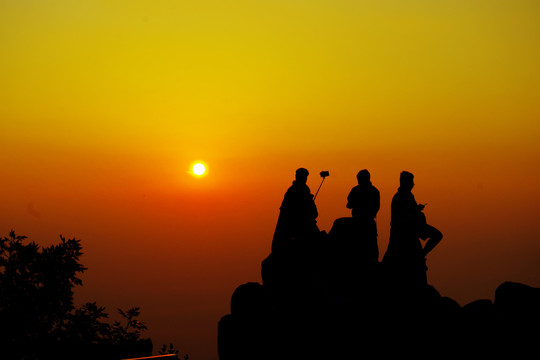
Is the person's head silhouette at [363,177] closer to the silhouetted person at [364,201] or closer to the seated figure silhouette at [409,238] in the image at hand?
the silhouetted person at [364,201]

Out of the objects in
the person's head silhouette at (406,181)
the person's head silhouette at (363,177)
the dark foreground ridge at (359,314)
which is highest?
the person's head silhouette at (363,177)

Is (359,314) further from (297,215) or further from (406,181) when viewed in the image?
(297,215)

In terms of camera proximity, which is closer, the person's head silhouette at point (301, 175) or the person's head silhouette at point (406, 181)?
the person's head silhouette at point (406, 181)

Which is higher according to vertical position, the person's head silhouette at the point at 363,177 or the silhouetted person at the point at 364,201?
the person's head silhouette at the point at 363,177

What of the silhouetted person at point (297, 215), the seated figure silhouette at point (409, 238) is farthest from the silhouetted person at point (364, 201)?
the silhouetted person at point (297, 215)

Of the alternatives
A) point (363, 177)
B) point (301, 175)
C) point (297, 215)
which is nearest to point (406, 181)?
point (363, 177)

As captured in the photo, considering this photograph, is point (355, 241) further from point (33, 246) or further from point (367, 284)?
point (33, 246)

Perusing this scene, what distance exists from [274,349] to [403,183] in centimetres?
579

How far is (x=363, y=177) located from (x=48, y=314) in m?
10.9

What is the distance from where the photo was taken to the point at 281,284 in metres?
27.9

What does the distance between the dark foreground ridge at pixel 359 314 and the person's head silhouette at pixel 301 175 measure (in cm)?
178

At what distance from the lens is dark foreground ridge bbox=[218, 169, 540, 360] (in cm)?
2481

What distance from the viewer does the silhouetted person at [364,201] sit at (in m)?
27.6

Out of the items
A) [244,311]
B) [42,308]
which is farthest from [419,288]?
[42,308]
